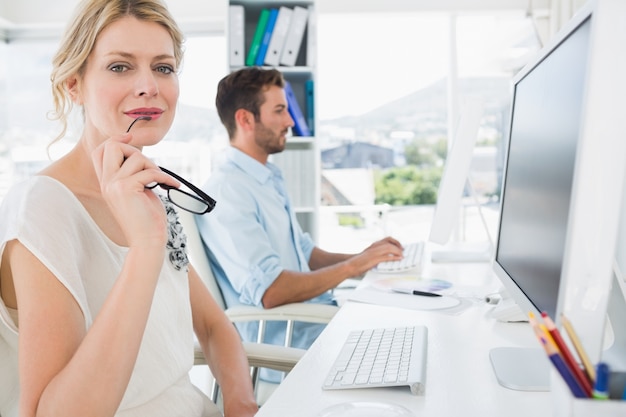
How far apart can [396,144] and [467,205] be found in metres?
0.68

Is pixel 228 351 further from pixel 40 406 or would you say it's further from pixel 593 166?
pixel 593 166

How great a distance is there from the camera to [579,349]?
1.78 ft

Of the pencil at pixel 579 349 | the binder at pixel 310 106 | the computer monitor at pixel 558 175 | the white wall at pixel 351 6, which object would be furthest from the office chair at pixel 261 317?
the white wall at pixel 351 6

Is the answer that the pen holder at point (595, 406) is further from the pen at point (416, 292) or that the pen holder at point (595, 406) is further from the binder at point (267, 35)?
the binder at point (267, 35)

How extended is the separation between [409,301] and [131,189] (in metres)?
0.81

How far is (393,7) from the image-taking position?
4.30 m

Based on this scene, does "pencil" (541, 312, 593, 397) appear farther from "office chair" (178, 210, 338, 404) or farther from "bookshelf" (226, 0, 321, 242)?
"bookshelf" (226, 0, 321, 242)

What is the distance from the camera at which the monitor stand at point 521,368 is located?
88 centimetres

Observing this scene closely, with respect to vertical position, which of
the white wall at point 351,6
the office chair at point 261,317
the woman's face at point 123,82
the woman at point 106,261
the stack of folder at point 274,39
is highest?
the white wall at point 351,6

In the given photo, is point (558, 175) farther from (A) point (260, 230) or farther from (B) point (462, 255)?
(B) point (462, 255)

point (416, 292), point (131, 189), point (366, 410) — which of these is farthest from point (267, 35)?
point (366, 410)

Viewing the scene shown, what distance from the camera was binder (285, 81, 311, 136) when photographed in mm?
3138

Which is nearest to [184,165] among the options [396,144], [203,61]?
[203,61]

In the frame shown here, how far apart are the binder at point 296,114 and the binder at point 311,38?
0.17 meters
